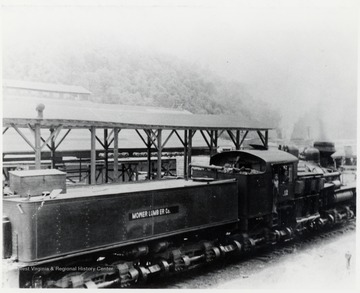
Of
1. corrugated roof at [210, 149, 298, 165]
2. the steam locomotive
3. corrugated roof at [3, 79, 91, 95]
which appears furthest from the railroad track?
corrugated roof at [3, 79, 91, 95]

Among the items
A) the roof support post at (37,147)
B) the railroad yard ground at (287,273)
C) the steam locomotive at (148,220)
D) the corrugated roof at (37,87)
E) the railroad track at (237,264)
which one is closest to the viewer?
the steam locomotive at (148,220)

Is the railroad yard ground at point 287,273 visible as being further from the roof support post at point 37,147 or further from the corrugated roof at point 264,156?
the roof support post at point 37,147

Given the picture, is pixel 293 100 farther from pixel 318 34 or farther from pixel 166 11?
pixel 166 11

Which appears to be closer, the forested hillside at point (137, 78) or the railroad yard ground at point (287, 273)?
the railroad yard ground at point (287, 273)

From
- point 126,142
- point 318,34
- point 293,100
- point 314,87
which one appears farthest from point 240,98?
point 318,34

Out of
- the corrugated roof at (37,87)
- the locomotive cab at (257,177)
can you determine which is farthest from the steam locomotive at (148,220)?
the corrugated roof at (37,87)

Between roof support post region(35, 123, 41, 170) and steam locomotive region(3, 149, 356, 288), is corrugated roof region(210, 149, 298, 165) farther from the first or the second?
roof support post region(35, 123, 41, 170)
